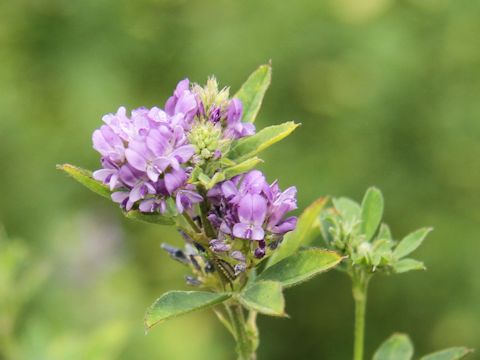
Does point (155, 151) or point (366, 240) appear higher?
point (155, 151)

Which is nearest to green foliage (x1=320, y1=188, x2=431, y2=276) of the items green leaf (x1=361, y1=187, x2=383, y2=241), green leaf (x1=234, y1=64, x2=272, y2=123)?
green leaf (x1=361, y1=187, x2=383, y2=241)

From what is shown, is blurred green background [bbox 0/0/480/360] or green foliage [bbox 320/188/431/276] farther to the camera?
blurred green background [bbox 0/0/480/360]

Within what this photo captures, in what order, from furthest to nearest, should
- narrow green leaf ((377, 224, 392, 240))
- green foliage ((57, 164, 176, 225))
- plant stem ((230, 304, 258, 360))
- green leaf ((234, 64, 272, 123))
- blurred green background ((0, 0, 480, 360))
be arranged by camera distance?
blurred green background ((0, 0, 480, 360))
narrow green leaf ((377, 224, 392, 240))
green leaf ((234, 64, 272, 123))
plant stem ((230, 304, 258, 360))
green foliage ((57, 164, 176, 225))

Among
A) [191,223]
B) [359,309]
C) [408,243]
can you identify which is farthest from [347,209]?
[191,223]

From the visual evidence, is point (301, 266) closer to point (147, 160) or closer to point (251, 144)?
point (251, 144)

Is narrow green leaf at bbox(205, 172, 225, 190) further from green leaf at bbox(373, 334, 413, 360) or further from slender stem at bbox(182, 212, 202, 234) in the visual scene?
green leaf at bbox(373, 334, 413, 360)

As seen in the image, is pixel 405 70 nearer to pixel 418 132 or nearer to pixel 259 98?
pixel 418 132

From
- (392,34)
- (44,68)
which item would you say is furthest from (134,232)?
(392,34)
